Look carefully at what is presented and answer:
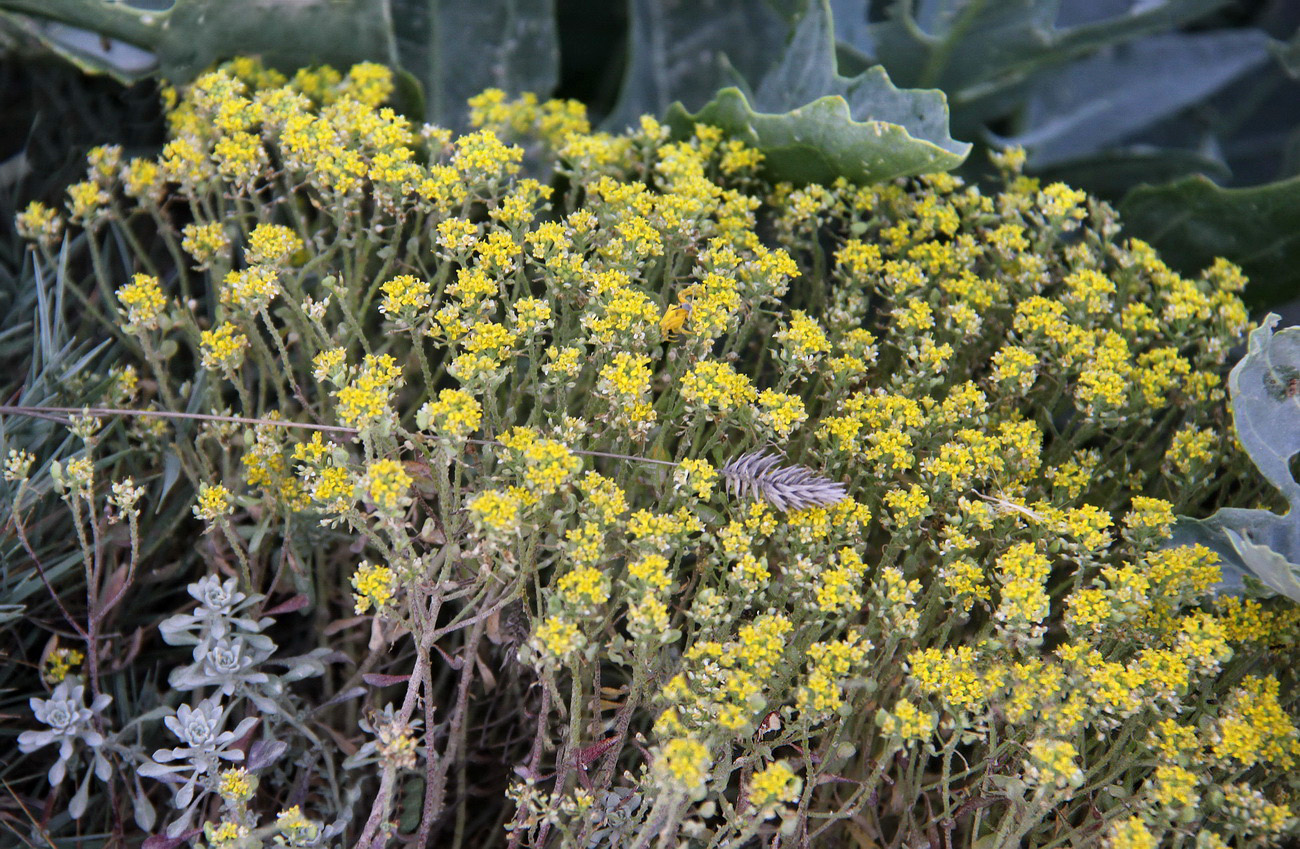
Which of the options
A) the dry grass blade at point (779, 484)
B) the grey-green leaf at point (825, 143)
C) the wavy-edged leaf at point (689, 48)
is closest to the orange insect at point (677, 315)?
the dry grass blade at point (779, 484)

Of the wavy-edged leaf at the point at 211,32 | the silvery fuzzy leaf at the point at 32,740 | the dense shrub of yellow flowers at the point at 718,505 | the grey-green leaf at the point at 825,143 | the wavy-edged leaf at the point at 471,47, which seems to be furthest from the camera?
the wavy-edged leaf at the point at 471,47

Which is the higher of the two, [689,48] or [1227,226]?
[689,48]

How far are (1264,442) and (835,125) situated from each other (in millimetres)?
596

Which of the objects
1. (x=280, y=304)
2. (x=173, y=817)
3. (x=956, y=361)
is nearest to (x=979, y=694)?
(x=956, y=361)

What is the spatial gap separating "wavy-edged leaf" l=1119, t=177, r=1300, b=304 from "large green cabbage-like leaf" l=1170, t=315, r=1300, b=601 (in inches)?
17.8

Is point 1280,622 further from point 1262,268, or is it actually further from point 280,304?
point 280,304

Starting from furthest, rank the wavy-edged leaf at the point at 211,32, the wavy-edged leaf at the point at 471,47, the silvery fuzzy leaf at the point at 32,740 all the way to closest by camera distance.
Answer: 1. the wavy-edged leaf at the point at 471,47
2. the wavy-edged leaf at the point at 211,32
3. the silvery fuzzy leaf at the point at 32,740

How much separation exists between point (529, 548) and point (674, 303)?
1.28 ft

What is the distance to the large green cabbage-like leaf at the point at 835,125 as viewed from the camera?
122cm

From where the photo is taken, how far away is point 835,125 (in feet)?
4.09

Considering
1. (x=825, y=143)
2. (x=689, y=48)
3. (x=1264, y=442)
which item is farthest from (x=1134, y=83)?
(x=1264, y=442)

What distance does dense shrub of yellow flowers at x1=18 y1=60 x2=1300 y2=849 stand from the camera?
2.85 feet

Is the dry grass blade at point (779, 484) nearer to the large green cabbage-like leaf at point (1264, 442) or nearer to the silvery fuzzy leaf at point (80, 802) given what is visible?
the large green cabbage-like leaf at point (1264, 442)

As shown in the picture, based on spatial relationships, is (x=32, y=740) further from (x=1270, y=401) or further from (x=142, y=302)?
(x=1270, y=401)
